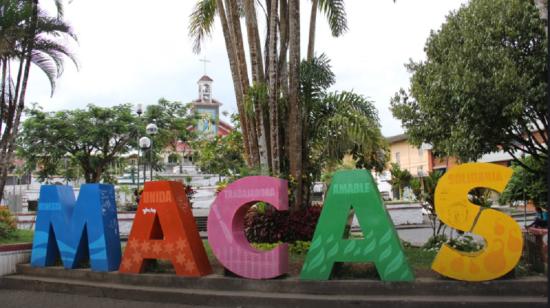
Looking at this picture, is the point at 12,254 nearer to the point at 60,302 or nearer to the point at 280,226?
the point at 60,302

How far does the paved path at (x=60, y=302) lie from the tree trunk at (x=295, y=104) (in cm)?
415

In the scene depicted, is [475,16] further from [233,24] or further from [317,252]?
[317,252]

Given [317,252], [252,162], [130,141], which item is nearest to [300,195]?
[252,162]

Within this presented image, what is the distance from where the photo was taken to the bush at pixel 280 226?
396 inches

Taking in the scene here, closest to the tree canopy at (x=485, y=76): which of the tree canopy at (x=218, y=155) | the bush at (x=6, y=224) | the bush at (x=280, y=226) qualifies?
the bush at (x=280, y=226)

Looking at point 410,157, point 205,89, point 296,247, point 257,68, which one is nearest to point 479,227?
point 296,247

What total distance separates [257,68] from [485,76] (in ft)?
20.5

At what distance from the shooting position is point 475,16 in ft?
46.2

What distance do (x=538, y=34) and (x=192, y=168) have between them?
1427 inches

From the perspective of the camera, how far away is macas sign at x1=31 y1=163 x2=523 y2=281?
6805 millimetres

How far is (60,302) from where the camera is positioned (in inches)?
315

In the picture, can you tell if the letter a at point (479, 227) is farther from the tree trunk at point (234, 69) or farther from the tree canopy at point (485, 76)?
the tree canopy at point (485, 76)

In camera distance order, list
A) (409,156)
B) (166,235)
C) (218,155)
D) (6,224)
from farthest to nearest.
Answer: (409,156) → (218,155) → (6,224) → (166,235)

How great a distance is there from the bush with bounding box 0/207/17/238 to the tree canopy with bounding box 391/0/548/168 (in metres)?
11.5
